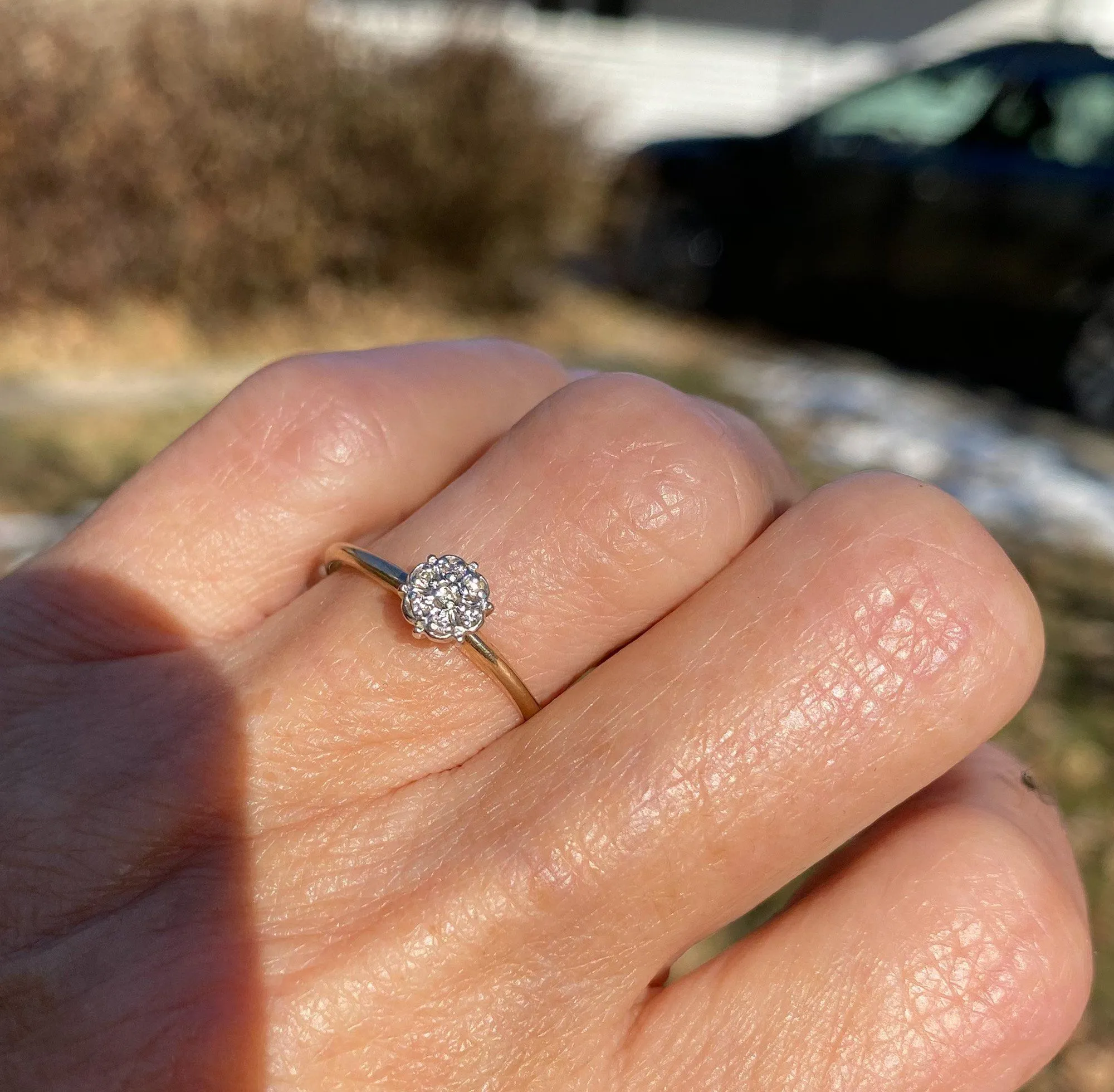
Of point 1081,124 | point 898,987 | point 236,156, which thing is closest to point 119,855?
point 898,987

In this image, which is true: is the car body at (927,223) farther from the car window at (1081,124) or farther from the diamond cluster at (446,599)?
the diamond cluster at (446,599)

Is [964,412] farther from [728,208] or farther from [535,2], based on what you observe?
[535,2]

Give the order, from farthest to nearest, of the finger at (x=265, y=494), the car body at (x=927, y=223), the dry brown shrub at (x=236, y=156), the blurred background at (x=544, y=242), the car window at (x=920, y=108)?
the car window at (x=920, y=108)
the car body at (x=927, y=223)
the dry brown shrub at (x=236, y=156)
the blurred background at (x=544, y=242)
the finger at (x=265, y=494)

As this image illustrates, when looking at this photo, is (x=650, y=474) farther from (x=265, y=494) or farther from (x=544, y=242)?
(x=544, y=242)

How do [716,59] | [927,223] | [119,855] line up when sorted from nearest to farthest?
[119,855], [927,223], [716,59]

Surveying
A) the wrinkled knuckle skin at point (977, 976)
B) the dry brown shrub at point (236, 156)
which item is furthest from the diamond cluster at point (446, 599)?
the dry brown shrub at point (236, 156)

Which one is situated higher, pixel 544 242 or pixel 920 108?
pixel 920 108

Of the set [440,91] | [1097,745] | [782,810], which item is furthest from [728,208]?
[782,810]
